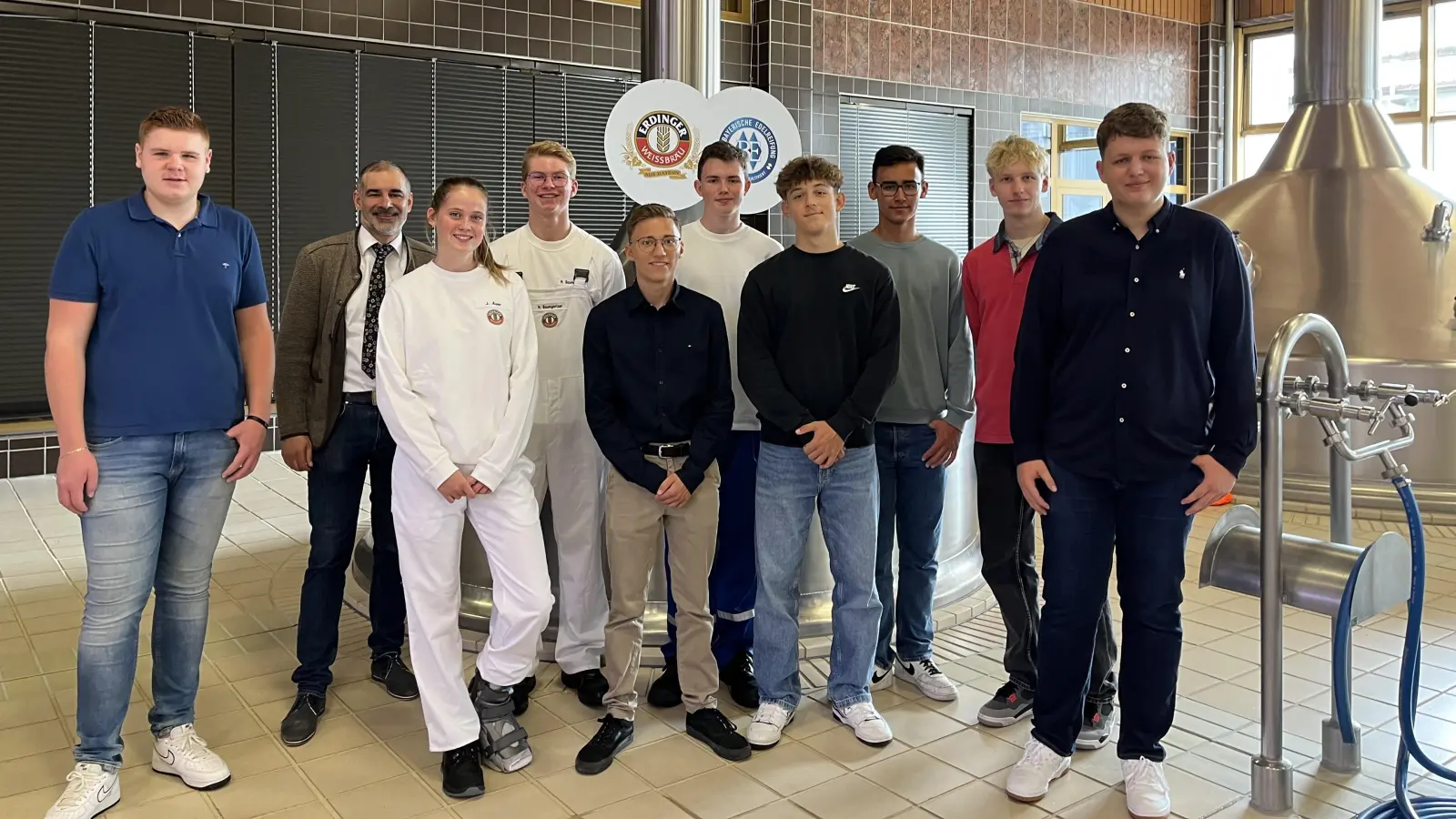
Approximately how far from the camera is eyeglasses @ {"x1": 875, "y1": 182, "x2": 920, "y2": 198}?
283 centimetres

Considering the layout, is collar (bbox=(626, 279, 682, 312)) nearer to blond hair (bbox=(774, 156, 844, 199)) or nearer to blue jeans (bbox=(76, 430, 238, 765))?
blond hair (bbox=(774, 156, 844, 199))

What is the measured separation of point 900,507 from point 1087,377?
2.63ft

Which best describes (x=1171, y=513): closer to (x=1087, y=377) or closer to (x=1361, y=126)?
(x=1087, y=377)

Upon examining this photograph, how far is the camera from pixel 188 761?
96.6 inches

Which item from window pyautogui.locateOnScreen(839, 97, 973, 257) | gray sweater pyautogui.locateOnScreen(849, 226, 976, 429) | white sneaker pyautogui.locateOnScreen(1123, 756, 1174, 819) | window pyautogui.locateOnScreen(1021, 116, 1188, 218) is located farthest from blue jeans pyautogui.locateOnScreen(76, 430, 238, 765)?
window pyautogui.locateOnScreen(1021, 116, 1188, 218)

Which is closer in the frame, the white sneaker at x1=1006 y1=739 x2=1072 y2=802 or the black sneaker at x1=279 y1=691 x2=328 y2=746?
the white sneaker at x1=1006 y1=739 x2=1072 y2=802

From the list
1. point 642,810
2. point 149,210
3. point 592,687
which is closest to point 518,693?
point 592,687

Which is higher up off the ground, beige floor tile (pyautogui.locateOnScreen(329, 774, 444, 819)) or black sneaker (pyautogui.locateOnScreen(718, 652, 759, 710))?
black sneaker (pyautogui.locateOnScreen(718, 652, 759, 710))

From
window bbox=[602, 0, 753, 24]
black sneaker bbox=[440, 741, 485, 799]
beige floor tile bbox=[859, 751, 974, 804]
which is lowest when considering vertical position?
beige floor tile bbox=[859, 751, 974, 804]

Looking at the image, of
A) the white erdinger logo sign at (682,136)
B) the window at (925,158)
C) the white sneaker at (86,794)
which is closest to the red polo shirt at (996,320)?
the white erdinger logo sign at (682,136)

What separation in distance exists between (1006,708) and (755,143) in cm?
226

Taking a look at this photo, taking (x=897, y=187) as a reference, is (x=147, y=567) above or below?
below

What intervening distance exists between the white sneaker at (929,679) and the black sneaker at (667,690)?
65cm

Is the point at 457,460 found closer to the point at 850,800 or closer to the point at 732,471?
the point at 732,471
